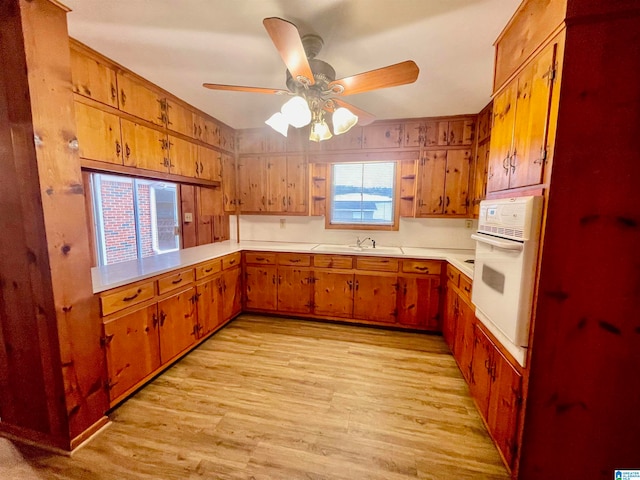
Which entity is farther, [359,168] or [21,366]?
[359,168]

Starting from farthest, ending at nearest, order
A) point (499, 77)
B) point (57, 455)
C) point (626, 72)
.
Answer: point (499, 77) < point (57, 455) < point (626, 72)

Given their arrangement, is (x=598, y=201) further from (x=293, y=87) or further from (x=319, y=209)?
(x=319, y=209)

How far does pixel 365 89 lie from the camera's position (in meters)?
1.59

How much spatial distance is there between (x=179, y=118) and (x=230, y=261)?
1.62 metres

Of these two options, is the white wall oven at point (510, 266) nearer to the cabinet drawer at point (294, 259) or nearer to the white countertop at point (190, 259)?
the white countertop at point (190, 259)

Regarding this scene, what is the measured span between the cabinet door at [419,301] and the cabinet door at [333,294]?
591 millimetres

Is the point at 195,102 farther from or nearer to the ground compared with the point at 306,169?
farther from the ground

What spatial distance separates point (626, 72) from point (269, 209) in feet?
10.6

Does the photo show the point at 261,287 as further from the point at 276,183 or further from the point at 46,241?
the point at 46,241

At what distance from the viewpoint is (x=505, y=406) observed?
138 cm

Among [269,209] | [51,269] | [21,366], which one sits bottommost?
[21,366]

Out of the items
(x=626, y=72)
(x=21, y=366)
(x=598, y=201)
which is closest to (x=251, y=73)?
(x=626, y=72)

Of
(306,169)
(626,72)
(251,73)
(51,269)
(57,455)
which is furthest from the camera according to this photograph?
(306,169)

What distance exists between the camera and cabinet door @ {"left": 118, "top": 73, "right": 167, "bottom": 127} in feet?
6.73
